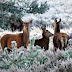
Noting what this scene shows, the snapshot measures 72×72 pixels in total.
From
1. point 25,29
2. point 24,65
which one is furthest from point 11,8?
point 24,65

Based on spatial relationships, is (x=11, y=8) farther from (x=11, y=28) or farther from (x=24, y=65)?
(x=24, y=65)

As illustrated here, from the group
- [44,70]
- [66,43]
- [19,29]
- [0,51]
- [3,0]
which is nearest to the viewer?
[44,70]

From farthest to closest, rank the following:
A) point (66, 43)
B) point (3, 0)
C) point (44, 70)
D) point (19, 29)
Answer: point (19, 29)
point (3, 0)
point (66, 43)
point (44, 70)

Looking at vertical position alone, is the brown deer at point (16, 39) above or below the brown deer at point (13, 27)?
above

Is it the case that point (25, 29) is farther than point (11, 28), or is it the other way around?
point (11, 28)

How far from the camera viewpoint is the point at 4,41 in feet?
17.8

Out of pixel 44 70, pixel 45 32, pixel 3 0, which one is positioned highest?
pixel 3 0

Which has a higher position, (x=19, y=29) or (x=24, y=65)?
(x=24, y=65)

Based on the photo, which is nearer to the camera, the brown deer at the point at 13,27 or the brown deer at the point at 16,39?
the brown deer at the point at 16,39

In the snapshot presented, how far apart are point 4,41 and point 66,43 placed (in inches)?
86.5

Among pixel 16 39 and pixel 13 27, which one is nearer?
pixel 16 39

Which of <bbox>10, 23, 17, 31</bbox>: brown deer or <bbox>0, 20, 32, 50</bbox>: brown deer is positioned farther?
<bbox>10, 23, 17, 31</bbox>: brown deer

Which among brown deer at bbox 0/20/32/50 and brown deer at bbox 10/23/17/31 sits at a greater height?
brown deer at bbox 0/20/32/50

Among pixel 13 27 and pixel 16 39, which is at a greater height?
pixel 16 39
